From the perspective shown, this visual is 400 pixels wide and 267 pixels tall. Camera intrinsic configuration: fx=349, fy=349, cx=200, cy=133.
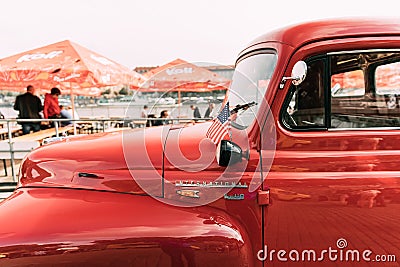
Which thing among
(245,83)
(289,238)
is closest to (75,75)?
(245,83)

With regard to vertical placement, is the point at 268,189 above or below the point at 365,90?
below

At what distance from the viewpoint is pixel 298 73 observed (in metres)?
1.79

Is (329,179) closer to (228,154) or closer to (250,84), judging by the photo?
(228,154)

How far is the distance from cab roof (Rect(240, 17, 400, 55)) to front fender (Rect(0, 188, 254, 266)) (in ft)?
3.28

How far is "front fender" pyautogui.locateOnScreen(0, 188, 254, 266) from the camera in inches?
64.7

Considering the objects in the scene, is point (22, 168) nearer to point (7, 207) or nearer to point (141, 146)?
point (7, 207)

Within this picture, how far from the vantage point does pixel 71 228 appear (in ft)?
5.57

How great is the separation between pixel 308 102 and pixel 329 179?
0.42m

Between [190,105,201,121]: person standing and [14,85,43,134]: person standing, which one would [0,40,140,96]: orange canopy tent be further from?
[190,105,201,121]: person standing

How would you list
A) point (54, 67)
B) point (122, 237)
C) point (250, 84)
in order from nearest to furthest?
point (122, 237) < point (250, 84) < point (54, 67)

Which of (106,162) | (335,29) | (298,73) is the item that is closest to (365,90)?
(335,29)

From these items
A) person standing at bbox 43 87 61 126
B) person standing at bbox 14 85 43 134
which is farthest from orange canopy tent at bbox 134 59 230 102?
person standing at bbox 14 85 43 134

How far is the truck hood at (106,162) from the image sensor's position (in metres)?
1.96

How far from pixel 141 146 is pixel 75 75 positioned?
20.2 ft
